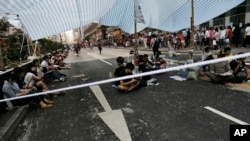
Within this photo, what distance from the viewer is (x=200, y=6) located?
432 inches

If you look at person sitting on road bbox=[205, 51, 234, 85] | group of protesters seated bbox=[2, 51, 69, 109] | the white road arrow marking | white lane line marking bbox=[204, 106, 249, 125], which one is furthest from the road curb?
person sitting on road bbox=[205, 51, 234, 85]

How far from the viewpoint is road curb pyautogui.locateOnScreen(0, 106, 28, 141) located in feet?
14.2

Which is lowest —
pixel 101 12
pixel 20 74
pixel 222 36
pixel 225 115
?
pixel 225 115

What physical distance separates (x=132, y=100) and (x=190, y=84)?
243 centimetres

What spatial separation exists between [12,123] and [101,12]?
6.79 m

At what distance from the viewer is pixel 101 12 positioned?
1021 centimetres

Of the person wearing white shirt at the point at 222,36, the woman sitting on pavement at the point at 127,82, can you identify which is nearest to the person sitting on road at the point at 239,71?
the woman sitting on pavement at the point at 127,82

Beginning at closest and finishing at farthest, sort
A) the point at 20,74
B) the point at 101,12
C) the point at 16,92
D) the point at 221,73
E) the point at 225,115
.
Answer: the point at 225,115 < the point at 16,92 < the point at 20,74 < the point at 221,73 < the point at 101,12

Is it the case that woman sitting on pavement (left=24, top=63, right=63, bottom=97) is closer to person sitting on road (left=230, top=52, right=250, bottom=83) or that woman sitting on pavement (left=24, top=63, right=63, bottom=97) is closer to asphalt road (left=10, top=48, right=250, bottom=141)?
asphalt road (left=10, top=48, right=250, bottom=141)

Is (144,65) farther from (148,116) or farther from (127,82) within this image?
(148,116)

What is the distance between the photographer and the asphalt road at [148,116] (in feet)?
13.0

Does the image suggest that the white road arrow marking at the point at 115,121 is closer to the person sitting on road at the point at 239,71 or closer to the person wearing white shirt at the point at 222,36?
the person sitting on road at the point at 239,71

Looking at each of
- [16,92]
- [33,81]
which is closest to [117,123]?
[16,92]

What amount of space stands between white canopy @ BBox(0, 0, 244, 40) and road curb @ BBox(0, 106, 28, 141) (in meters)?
3.15
